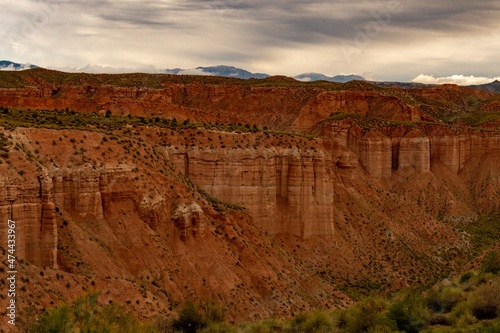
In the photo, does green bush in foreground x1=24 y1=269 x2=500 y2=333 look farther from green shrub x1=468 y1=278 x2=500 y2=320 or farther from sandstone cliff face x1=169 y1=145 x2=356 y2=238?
sandstone cliff face x1=169 y1=145 x2=356 y2=238

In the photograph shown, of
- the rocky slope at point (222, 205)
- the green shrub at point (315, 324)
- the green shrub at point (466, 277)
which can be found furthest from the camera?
the rocky slope at point (222, 205)

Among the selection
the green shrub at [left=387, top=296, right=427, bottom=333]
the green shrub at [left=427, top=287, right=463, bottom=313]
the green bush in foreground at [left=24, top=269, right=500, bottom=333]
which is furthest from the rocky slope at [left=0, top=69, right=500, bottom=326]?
the green shrub at [left=427, top=287, right=463, bottom=313]

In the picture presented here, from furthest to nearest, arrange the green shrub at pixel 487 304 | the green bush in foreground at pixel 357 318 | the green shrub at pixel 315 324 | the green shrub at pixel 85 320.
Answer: the green shrub at pixel 315 324 → the green shrub at pixel 487 304 → the green bush in foreground at pixel 357 318 → the green shrub at pixel 85 320

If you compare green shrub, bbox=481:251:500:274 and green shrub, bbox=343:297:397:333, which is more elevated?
green shrub, bbox=481:251:500:274

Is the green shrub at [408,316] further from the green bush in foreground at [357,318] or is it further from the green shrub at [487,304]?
the green shrub at [487,304]

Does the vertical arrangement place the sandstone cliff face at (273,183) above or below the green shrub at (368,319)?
above

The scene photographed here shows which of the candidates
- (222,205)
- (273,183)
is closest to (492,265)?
(222,205)

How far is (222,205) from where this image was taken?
40781mm

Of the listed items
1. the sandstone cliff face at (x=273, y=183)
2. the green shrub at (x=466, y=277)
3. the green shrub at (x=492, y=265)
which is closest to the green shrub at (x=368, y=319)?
the green shrub at (x=466, y=277)

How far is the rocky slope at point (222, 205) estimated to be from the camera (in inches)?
1136

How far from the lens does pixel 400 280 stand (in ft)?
160

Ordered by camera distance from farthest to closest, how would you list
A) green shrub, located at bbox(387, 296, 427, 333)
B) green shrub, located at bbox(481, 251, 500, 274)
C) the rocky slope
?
the rocky slope → green shrub, located at bbox(481, 251, 500, 274) → green shrub, located at bbox(387, 296, 427, 333)

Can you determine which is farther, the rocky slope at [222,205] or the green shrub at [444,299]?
the rocky slope at [222,205]

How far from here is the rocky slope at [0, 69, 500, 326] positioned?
94.6 ft
